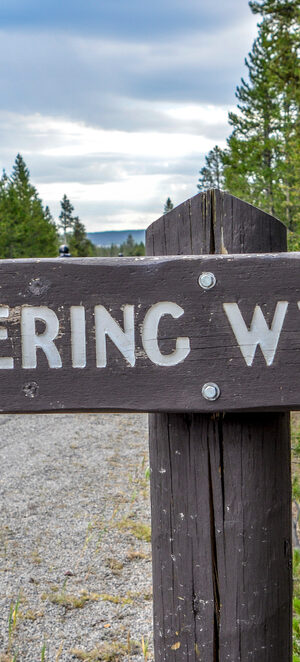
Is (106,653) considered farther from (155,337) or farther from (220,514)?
(155,337)

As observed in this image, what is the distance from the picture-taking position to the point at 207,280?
47.9 inches

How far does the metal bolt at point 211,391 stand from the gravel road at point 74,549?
101 inches

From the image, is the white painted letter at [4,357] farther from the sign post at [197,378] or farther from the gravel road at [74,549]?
the gravel road at [74,549]

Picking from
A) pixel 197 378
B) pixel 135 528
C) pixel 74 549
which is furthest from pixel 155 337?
pixel 135 528

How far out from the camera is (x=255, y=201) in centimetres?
2783

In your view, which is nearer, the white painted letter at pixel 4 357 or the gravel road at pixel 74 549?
the white painted letter at pixel 4 357

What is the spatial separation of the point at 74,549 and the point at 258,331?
4648 mm

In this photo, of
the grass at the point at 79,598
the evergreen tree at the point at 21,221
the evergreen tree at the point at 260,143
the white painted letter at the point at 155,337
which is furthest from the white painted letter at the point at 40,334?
the evergreen tree at the point at 21,221

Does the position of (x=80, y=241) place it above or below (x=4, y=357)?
above

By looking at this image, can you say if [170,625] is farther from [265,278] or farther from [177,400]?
[265,278]

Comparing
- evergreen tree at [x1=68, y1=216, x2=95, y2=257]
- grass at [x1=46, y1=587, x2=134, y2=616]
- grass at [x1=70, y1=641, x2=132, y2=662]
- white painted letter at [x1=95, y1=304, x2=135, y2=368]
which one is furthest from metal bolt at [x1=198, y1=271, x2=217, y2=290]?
evergreen tree at [x1=68, y1=216, x2=95, y2=257]

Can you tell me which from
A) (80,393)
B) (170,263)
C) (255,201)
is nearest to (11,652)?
(80,393)

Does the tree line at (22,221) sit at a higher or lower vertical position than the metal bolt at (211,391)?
higher

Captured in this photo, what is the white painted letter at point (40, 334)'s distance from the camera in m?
1.26
